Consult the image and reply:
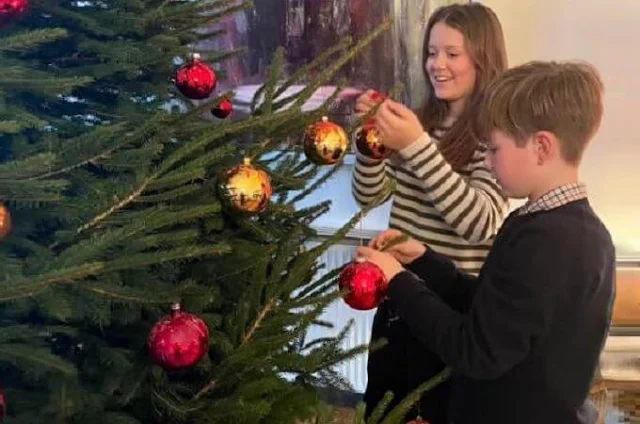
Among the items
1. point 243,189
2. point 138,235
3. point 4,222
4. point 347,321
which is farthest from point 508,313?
point 347,321

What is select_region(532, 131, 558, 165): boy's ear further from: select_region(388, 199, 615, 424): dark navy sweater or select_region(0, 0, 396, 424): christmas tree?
select_region(0, 0, 396, 424): christmas tree

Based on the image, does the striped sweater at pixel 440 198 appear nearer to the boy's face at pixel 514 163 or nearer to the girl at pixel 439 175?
the girl at pixel 439 175

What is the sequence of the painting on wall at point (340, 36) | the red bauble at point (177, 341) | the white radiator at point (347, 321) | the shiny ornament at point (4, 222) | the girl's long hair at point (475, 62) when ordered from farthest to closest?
the white radiator at point (347, 321) < the painting on wall at point (340, 36) < the girl's long hair at point (475, 62) < the red bauble at point (177, 341) < the shiny ornament at point (4, 222)

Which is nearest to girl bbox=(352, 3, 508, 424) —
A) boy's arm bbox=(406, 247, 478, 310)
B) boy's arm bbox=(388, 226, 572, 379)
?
boy's arm bbox=(406, 247, 478, 310)

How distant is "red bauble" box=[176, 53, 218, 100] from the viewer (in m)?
1.07

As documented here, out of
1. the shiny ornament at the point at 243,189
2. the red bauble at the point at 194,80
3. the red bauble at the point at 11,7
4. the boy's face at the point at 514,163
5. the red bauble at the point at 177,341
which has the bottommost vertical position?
the red bauble at the point at 177,341

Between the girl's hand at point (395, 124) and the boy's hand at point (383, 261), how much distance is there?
0.23 meters

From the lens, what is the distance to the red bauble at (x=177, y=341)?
81cm

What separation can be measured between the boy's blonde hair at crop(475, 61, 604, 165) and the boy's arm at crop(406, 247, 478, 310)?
28 cm

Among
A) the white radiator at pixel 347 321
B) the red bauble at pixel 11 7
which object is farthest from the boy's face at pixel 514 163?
the white radiator at pixel 347 321

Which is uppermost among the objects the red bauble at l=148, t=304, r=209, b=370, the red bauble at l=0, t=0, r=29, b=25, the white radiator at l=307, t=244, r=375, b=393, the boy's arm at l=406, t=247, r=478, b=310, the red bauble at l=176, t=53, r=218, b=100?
the red bauble at l=0, t=0, r=29, b=25

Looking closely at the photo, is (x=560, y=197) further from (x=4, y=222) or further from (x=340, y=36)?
(x=340, y=36)

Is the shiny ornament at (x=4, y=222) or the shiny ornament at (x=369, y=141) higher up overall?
the shiny ornament at (x=4, y=222)

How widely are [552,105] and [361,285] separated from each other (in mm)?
386
